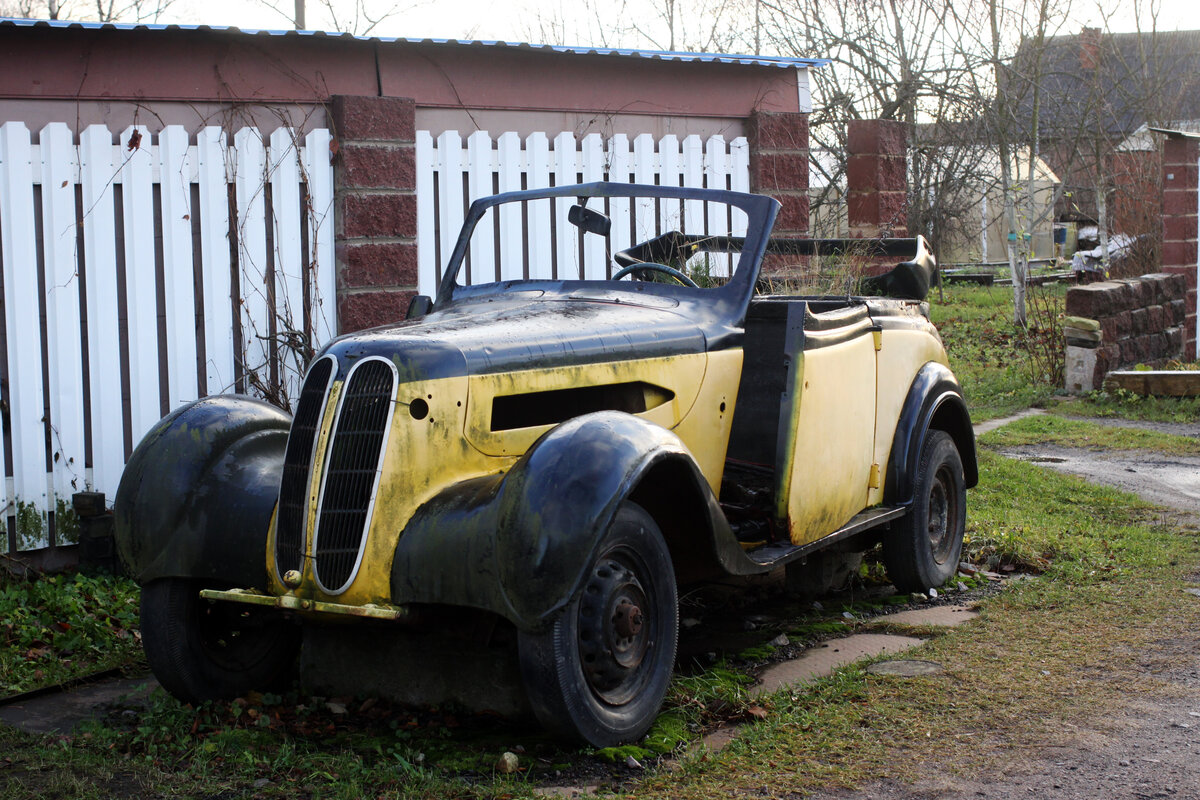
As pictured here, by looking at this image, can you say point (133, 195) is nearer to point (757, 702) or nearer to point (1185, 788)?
point (757, 702)

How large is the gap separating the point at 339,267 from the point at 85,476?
1.81m

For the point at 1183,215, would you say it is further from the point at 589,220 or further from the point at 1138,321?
the point at 589,220

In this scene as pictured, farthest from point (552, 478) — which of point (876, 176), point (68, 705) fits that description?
point (876, 176)

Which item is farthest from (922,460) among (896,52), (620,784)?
(896,52)

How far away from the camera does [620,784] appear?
10.9ft

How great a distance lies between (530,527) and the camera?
3.29 metres

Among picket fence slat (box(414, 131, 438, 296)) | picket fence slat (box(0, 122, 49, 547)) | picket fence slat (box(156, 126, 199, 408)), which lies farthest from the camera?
picket fence slat (box(414, 131, 438, 296))

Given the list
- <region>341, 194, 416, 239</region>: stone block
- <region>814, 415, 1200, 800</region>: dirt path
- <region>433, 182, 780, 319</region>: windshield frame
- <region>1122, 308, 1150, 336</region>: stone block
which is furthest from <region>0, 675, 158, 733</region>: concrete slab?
<region>1122, 308, 1150, 336</region>: stone block

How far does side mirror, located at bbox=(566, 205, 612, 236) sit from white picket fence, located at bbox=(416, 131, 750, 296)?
1.50m

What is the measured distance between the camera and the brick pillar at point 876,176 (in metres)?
9.30

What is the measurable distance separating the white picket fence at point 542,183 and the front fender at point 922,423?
6.13 ft

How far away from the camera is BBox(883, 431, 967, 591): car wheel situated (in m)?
5.41

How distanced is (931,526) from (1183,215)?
9.34 metres

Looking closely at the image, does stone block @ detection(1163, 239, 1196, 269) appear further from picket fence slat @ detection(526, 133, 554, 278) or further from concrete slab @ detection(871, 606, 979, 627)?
concrete slab @ detection(871, 606, 979, 627)
